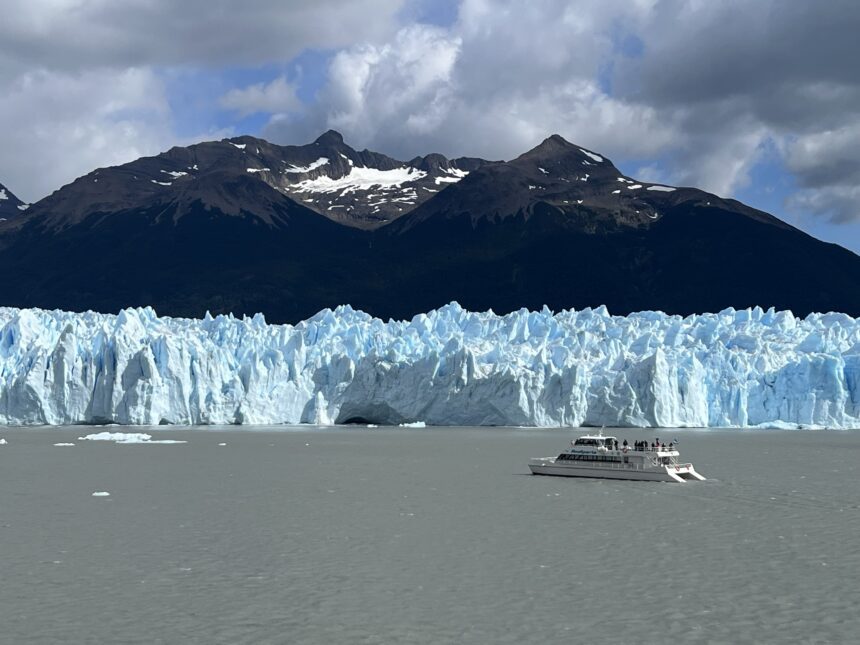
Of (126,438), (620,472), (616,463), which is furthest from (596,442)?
(126,438)

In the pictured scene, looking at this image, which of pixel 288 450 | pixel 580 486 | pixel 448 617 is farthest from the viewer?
pixel 288 450

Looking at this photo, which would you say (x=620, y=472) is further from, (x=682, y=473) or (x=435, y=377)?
(x=435, y=377)

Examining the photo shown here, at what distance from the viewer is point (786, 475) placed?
43.9 metres

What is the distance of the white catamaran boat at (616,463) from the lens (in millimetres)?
42906

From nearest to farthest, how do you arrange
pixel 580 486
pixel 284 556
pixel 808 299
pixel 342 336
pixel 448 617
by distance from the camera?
1. pixel 448 617
2. pixel 284 556
3. pixel 580 486
4. pixel 342 336
5. pixel 808 299

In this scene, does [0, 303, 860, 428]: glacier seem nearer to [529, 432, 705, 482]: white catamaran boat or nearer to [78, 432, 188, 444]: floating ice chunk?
[78, 432, 188, 444]: floating ice chunk

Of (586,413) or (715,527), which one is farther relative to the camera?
(586,413)

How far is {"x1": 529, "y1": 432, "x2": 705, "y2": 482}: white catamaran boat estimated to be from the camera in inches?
1689

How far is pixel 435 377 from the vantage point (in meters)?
79.2

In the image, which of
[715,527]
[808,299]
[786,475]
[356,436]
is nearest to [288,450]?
[356,436]

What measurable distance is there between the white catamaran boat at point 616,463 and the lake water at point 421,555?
1.11 meters

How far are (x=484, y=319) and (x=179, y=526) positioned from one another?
67.2 metres

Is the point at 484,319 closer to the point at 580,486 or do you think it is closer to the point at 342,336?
the point at 342,336

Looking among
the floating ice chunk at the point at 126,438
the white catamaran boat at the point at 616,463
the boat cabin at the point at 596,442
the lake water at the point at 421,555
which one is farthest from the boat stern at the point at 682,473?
the floating ice chunk at the point at 126,438
